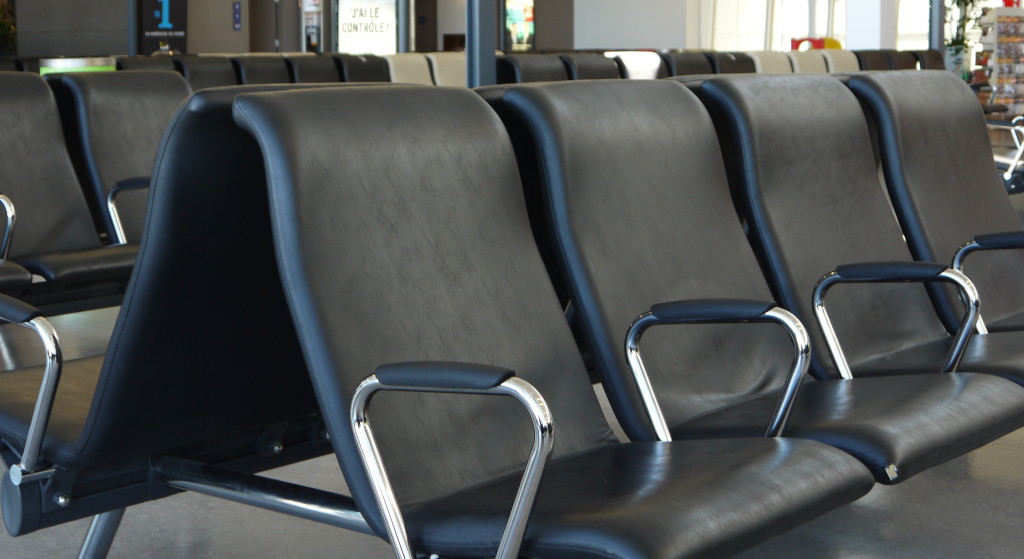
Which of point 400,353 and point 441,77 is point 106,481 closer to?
point 400,353

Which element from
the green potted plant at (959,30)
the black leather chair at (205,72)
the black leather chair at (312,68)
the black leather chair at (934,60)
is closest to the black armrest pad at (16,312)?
the black leather chair at (205,72)

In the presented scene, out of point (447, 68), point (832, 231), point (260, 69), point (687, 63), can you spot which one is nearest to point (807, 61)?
point (687, 63)

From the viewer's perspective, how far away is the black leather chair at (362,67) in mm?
7031

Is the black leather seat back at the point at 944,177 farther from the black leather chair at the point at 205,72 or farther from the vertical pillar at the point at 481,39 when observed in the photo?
the black leather chair at the point at 205,72

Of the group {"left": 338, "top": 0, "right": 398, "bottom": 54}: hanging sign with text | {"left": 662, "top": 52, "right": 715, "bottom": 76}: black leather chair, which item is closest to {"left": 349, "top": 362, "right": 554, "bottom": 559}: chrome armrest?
{"left": 662, "top": 52, "right": 715, "bottom": 76}: black leather chair

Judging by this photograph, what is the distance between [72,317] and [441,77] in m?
3.42

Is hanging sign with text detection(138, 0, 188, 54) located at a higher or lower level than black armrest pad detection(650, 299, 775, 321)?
higher

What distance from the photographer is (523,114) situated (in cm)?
210

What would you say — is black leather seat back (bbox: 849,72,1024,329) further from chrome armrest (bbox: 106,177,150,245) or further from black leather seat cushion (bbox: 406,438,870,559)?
chrome armrest (bbox: 106,177,150,245)

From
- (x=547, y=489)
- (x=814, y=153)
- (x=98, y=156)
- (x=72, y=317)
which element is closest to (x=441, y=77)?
(x=72, y=317)

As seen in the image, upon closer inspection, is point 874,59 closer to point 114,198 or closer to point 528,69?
point 528,69

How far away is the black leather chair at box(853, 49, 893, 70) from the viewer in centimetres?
767

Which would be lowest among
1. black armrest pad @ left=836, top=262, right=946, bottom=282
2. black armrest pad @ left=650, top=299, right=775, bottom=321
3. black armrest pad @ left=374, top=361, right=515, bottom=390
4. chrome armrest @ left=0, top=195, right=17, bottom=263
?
chrome armrest @ left=0, top=195, right=17, bottom=263

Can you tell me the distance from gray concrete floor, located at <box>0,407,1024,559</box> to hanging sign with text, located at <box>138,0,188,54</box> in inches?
315
